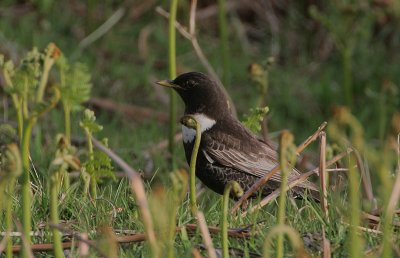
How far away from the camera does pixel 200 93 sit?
649 cm

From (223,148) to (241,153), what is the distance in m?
0.14

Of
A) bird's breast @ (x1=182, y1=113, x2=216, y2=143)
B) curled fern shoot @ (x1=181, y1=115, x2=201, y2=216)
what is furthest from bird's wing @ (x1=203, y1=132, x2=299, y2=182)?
curled fern shoot @ (x1=181, y1=115, x2=201, y2=216)

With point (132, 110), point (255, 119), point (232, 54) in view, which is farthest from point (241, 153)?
point (232, 54)

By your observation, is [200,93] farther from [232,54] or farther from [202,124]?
[232,54]

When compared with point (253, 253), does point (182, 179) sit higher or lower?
higher

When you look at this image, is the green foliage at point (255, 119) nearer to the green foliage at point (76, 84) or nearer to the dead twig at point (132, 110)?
the green foliage at point (76, 84)

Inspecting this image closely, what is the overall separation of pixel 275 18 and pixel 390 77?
160 cm

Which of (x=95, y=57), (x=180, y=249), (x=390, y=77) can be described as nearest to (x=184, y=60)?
(x=95, y=57)

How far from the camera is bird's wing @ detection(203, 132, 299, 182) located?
6129 millimetres

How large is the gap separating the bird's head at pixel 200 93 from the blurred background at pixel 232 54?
1.67m

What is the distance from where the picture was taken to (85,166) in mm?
4973

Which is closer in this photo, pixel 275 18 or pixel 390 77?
pixel 390 77

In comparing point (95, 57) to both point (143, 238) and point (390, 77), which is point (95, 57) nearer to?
point (390, 77)

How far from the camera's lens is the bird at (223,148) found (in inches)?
240
